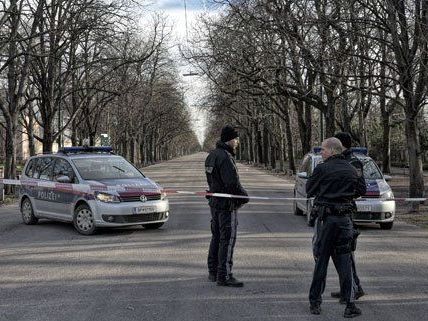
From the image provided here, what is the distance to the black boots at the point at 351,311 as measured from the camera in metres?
5.65

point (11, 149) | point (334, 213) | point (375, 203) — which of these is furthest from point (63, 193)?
point (11, 149)

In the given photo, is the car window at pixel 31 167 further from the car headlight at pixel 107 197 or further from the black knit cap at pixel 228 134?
the black knit cap at pixel 228 134

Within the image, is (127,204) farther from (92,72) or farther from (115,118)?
(115,118)

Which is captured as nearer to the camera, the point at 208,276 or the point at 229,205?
the point at 229,205

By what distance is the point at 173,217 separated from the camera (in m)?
14.9

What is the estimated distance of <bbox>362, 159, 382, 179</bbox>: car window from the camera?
42.8ft

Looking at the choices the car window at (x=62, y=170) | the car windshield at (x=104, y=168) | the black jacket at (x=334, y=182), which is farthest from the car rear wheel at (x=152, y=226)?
the black jacket at (x=334, y=182)

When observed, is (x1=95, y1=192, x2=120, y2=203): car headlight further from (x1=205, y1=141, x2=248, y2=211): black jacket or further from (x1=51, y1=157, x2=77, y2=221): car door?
(x1=205, y1=141, x2=248, y2=211): black jacket

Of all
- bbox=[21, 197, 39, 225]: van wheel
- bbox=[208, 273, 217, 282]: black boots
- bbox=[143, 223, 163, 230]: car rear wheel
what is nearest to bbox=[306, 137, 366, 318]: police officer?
bbox=[208, 273, 217, 282]: black boots

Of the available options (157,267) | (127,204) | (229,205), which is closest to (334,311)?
(229,205)

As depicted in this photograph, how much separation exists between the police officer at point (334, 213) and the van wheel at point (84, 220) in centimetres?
667

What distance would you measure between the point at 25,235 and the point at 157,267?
15.5 feet

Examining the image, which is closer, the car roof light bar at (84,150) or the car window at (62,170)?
the car window at (62,170)

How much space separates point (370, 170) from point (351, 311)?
797cm
